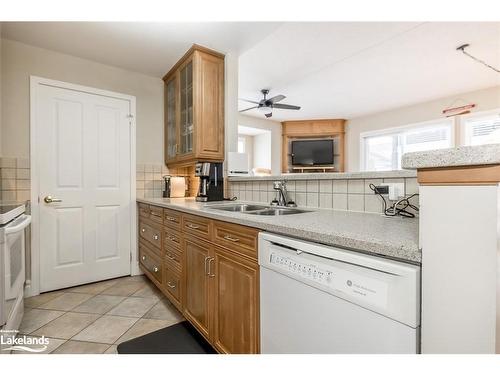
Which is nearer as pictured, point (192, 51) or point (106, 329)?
point (106, 329)

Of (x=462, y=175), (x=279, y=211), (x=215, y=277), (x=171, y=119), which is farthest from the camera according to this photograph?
(x=171, y=119)

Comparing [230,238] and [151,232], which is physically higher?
[230,238]

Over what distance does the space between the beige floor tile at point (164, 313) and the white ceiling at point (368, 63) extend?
2630 millimetres

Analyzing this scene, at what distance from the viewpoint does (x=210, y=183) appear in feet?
7.62

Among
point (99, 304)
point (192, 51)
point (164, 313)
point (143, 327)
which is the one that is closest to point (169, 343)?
point (143, 327)

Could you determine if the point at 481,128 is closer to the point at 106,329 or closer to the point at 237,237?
the point at 237,237

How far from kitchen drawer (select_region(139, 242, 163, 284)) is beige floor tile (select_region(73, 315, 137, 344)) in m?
0.41

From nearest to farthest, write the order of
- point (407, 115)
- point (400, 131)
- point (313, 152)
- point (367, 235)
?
point (367, 235), point (407, 115), point (400, 131), point (313, 152)

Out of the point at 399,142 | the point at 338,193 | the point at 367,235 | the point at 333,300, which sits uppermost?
the point at 399,142

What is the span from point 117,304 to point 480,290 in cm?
241

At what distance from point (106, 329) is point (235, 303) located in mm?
1147

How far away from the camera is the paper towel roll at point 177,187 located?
111 inches

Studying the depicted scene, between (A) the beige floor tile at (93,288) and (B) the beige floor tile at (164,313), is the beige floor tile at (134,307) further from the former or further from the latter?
(A) the beige floor tile at (93,288)

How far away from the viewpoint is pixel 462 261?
1.90 feet
